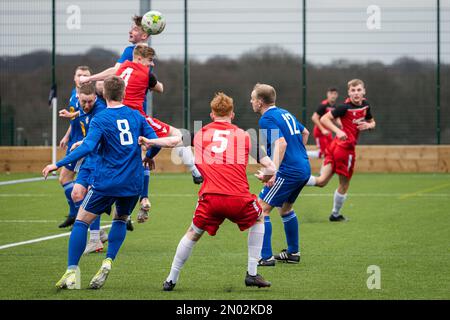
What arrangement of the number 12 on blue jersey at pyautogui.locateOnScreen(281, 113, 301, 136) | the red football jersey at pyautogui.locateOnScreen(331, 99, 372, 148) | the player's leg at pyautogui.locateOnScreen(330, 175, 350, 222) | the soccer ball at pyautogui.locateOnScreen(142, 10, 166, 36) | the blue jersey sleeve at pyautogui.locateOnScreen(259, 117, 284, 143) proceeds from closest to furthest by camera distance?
the blue jersey sleeve at pyautogui.locateOnScreen(259, 117, 284, 143) < the number 12 on blue jersey at pyautogui.locateOnScreen(281, 113, 301, 136) < the soccer ball at pyautogui.locateOnScreen(142, 10, 166, 36) < the player's leg at pyautogui.locateOnScreen(330, 175, 350, 222) < the red football jersey at pyautogui.locateOnScreen(331, 99, 372, 148)

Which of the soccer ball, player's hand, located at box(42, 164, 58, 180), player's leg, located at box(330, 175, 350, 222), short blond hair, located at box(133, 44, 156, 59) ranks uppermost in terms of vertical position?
the soccer ball

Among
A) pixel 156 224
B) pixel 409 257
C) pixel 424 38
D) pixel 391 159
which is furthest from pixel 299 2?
pixel 409 257

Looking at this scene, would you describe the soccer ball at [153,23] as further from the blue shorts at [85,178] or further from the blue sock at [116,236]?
the blue sock at [116,236]

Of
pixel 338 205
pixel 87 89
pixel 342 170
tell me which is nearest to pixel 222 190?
pixel 87 89

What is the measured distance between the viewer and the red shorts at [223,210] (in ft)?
26.3

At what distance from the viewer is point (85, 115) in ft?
38.6

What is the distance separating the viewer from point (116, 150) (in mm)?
8305

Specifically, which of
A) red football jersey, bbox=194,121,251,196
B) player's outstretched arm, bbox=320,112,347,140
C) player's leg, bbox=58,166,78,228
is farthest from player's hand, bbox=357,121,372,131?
red football jersey, bbox=194,121,251,196

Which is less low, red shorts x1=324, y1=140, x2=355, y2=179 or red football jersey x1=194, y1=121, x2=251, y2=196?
red football jersey x1=194, y1=121, x2=251, y2=196

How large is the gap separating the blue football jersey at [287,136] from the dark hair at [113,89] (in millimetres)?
1954

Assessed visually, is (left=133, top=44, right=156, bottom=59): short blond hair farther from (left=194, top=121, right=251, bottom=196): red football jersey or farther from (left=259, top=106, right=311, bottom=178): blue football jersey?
(left=194, top=121, right=251, bottom=196): red football jersey

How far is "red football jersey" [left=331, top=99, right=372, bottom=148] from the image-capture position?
1421 centimetres

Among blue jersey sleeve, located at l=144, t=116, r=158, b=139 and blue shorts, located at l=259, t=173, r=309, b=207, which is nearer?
blue jersey sleeve, located at l=144, t=116, r=158, b=139

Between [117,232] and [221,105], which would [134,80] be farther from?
[221,105]
